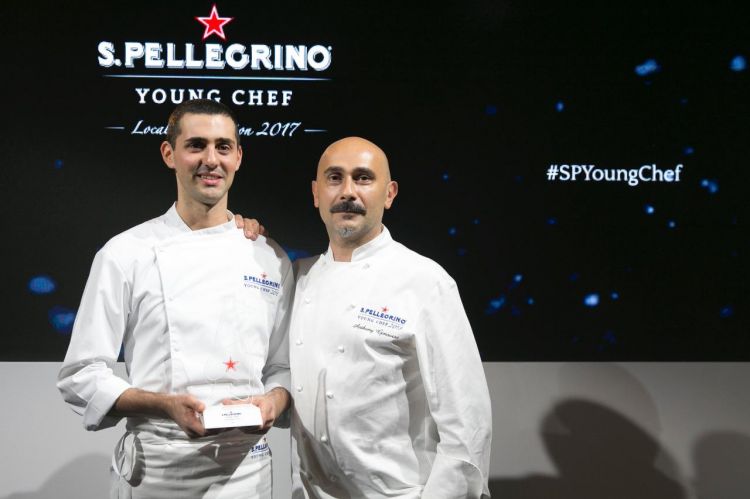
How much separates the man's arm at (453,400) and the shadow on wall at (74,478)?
1576mm

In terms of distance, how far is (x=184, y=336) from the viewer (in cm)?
185

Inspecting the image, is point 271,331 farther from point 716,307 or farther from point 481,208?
point 716,307

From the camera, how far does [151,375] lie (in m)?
1.85

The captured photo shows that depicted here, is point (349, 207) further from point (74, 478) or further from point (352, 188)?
point (74, 478)

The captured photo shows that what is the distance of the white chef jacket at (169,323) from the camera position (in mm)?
1824

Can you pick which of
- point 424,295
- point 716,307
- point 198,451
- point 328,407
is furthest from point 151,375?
point 716,307

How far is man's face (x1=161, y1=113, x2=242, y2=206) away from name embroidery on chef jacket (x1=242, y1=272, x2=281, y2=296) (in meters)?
0.23

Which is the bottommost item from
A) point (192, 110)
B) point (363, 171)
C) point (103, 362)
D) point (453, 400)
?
point (453, 400)

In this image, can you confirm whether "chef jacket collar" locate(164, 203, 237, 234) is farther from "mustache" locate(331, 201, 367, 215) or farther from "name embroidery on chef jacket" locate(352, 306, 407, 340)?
"name embroidery on chef jacket" locate(352, 306, 407, 340)

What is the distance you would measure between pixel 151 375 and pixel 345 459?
542 mm

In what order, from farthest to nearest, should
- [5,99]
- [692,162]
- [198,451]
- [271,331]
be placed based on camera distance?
1. [692,162]
2. [5,99]
3. [271,331]
4. [198,451]

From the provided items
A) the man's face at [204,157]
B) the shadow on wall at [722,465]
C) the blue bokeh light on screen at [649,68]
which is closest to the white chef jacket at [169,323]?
the man's face at [204,157]

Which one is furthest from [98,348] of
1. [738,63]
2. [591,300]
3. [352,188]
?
[738,63]

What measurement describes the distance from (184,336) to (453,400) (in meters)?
0.70
